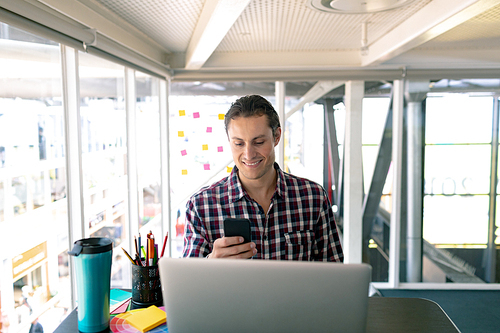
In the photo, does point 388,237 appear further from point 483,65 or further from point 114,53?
point 114,53

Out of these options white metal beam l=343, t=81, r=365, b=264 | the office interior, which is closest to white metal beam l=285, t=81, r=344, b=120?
the office interior

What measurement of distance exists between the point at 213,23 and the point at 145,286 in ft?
4.78

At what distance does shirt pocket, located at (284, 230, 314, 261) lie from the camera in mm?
1647

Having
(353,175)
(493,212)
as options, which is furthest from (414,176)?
(493,212)

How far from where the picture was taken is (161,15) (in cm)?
239

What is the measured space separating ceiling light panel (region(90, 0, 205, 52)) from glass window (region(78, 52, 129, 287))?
0.37 metres

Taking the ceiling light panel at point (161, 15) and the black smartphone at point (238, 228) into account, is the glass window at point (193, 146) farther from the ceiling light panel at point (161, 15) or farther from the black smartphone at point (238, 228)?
the black smartphone at point (238, 228)

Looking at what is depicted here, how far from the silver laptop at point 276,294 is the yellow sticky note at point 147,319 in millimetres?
290

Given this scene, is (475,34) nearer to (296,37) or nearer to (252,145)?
(296,37)

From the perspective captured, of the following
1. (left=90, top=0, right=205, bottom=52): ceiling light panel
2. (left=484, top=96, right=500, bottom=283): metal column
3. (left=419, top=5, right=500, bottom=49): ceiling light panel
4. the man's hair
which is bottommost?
(left=484, top=96, right=500, bottom=283): metal column

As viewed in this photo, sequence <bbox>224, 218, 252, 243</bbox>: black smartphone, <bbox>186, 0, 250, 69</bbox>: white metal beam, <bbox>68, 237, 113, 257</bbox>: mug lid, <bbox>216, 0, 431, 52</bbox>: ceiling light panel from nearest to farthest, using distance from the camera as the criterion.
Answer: <bbox>68, 237, 113, 257</bbox>: mug lid
<bbox>224, 218, 252, 243</bbox>: black smartphone
<bbox>186, 0, 250, 69</bbox>: white metal beam
<bbox>216, 0, 431, 52</bbox>: ceiling light panel

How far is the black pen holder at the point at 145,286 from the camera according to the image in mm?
1322

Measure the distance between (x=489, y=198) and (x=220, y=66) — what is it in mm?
3286

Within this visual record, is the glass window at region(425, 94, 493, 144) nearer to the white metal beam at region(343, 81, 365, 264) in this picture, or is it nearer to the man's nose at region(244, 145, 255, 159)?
the white metal beam at region(343, 81, 365, 264)
